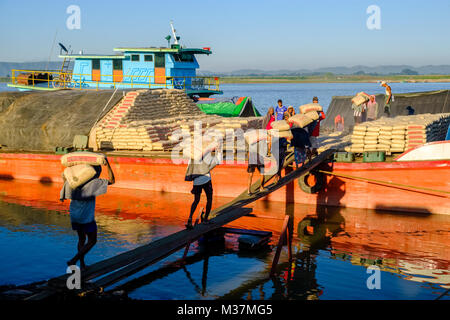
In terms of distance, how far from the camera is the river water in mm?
9984

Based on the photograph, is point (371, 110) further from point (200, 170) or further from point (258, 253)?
point (200, 170)

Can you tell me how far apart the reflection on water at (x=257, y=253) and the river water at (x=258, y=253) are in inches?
0.9

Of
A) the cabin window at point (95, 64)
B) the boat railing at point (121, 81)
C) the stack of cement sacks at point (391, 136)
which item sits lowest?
the stack of cement sacks at point (391, 136)

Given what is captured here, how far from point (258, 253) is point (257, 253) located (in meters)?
0.03

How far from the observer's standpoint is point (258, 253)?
40.0 ft

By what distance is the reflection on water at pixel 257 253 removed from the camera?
9.99m

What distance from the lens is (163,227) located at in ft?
48.3

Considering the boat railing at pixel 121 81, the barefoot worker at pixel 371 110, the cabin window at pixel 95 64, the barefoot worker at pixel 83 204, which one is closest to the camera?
the barefoot worker at pixel 83 204

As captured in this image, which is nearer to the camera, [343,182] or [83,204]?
[83,204]

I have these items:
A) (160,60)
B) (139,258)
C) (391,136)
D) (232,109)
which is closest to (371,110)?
(391,136)

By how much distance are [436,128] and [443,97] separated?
28.0 feet

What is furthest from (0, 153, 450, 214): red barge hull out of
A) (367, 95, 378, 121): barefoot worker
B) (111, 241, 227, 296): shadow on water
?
(367, 95, 378, 121): barefoot worker

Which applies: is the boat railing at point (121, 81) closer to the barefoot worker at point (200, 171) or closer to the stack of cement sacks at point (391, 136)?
the stack of cement sacks at point (391, 136)

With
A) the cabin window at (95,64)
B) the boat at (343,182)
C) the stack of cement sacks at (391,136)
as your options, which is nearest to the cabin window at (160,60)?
the cabin window at (95,64)
